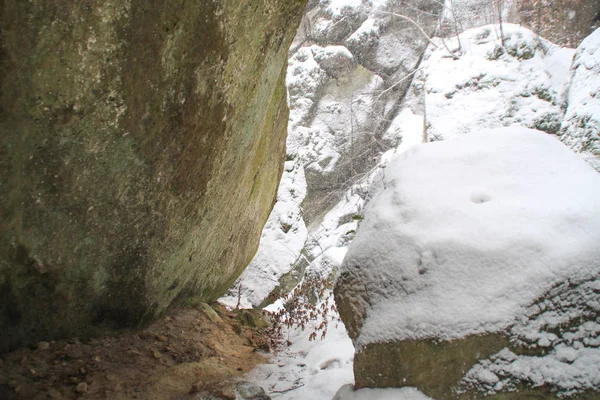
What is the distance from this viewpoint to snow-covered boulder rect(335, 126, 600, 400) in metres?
1.77

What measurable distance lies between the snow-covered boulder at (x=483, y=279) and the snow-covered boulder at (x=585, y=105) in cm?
438

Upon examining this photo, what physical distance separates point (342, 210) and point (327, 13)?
994 centimetres

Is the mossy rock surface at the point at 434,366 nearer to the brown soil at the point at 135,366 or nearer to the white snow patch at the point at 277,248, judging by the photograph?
the brown soil at the point at 135,366

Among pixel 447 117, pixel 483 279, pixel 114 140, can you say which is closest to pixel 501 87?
pixel 447 117

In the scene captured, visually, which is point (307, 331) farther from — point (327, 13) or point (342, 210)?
point (327, 13)

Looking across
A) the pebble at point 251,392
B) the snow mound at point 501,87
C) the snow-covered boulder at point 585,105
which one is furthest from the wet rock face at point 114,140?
the snow mound at point 501,87

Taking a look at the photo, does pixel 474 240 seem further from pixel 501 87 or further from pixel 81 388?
pixel 501 87

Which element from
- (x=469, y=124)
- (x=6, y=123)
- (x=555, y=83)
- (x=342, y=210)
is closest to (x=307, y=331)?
(x=6, y=123)

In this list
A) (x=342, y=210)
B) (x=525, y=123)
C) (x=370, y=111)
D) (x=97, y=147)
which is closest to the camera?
(x=97, y=147)

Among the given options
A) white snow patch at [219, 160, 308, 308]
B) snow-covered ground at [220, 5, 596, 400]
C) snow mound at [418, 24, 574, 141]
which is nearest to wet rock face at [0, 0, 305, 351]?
snow-covered ground at [220, 5, 596, 400]

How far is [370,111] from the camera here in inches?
701

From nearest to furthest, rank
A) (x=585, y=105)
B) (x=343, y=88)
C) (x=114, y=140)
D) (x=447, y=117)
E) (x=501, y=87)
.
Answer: (x=114, y=140) < (x=585, y=105) < (x=501, y=87) < (x=447, y=117) < (x=343, y=88)

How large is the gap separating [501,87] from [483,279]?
24.0ft

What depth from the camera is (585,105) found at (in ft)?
21.0
